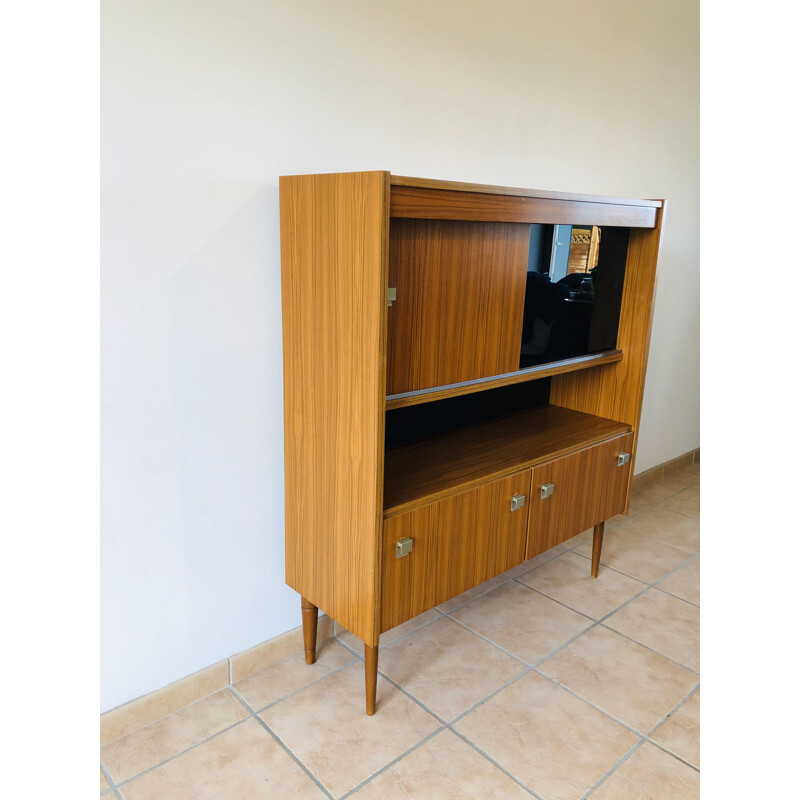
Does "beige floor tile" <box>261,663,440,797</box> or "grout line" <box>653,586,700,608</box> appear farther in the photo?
"grout line" <box>653,586,700,608</box>

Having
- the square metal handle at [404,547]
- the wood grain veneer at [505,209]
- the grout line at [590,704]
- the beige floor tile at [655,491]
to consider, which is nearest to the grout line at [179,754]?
the square metal handle at [404,547]

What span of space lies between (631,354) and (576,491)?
0.54m

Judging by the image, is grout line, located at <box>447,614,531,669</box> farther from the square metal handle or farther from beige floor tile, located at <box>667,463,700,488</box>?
beige floor tile, located at <box>667,463,700,488</box>

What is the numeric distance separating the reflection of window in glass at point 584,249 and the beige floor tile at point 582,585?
1156 millimetres

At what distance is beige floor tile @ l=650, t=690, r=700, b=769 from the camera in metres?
1.71

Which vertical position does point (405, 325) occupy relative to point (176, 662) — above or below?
above

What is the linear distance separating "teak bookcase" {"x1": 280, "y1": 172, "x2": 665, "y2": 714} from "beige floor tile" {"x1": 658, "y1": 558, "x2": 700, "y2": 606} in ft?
2.09

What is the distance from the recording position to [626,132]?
2678 mm

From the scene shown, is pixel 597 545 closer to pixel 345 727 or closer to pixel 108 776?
pixel 345 727

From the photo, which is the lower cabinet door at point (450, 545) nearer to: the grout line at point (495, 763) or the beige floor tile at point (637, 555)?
the grout line at point (495, 763)

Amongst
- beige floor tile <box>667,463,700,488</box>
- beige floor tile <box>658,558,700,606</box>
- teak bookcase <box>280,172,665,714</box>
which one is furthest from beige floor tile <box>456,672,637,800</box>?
beige floor tile <box>667,463,700,488</box>

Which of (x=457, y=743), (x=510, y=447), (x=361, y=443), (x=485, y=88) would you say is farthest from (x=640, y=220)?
(x=457, y=743)

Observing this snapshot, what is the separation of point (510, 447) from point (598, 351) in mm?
511
